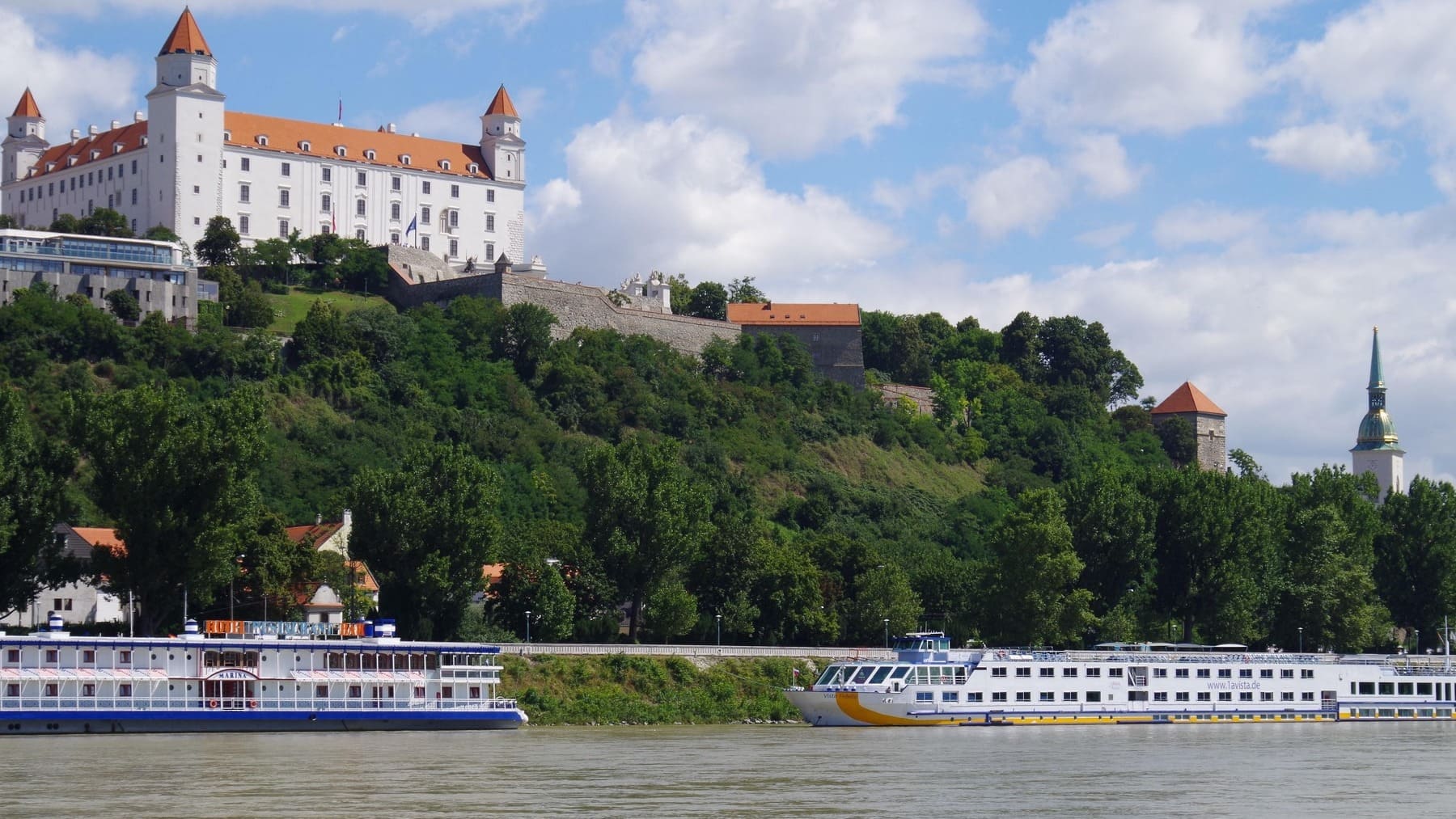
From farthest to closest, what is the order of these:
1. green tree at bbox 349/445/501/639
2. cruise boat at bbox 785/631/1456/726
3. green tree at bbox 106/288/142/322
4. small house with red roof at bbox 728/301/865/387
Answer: small house with red roof at bbox 728/301/865/387
green tree at bbox 106/288/142/322
green tree at bbox 349/445/501/639
cruise boat at bbox 785/631/1456/726

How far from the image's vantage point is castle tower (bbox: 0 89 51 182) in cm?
13212

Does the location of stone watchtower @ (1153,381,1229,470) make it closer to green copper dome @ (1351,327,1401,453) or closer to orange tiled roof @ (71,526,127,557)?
green copper dome @ (1351,327,1401,453)

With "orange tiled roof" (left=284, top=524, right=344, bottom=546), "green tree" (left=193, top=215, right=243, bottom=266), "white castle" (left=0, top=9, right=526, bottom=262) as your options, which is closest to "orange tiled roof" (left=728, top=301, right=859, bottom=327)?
"white castle" (left=0, top=9, right=526, bottom=262)

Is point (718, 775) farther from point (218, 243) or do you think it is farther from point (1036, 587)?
point (218, 243)

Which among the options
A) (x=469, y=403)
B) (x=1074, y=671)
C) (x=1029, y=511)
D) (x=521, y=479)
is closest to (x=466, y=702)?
(x=1074, y=671)

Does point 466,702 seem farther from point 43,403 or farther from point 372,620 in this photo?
point 43,403

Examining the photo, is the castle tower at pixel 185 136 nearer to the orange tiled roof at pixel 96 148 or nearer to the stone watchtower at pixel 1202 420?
the orange tiled roof at pixel 96 148

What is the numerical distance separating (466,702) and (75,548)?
23.4 metres

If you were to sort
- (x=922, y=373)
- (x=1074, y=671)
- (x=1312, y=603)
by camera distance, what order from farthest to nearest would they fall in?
(x=922, y=373) < (x=1312, y=603) < (x=1074, y=671)

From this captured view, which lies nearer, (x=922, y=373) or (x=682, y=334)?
(x=682, y=334)

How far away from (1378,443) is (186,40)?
8656 centimetres

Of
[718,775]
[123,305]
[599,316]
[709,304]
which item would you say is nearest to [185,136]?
[123,305]

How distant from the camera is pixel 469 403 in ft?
362

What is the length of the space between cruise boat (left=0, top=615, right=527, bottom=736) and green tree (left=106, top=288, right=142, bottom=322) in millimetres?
45132
